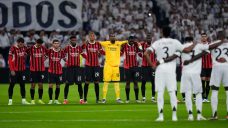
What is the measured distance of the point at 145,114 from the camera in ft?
74.0

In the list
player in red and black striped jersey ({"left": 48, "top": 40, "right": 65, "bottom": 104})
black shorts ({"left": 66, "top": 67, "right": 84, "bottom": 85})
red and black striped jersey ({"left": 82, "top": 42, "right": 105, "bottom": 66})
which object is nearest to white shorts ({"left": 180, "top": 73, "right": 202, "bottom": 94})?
black shorts ({"left": 66, "top": 67, "right": 84, "bottom": 85})

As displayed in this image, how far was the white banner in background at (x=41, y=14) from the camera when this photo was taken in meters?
41.1

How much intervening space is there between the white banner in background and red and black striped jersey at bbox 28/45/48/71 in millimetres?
13380

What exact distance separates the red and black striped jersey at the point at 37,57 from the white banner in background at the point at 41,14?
13.4 metres

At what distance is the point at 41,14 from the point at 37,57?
1406cm

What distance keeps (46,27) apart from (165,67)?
22.4 meters

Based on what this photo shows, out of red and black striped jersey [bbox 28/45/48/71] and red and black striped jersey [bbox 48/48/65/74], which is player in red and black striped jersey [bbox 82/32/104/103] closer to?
red and black striped jersey [bbox 48/48/65/74]

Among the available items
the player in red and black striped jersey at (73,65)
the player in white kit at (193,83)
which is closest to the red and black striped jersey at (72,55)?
the player in red and black striped jersey at (73,65)

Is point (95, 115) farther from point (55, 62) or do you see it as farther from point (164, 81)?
point (55, 62)

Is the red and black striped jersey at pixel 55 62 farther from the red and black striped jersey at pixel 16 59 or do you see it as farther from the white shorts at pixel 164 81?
the white shorts at pixel 164 81

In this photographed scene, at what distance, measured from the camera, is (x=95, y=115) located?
22.4 meters

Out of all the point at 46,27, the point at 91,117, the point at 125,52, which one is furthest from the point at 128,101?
the point at 46,27

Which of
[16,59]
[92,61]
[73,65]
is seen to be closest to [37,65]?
[16,59]

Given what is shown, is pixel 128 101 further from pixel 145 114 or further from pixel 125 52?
pixel 145 114
